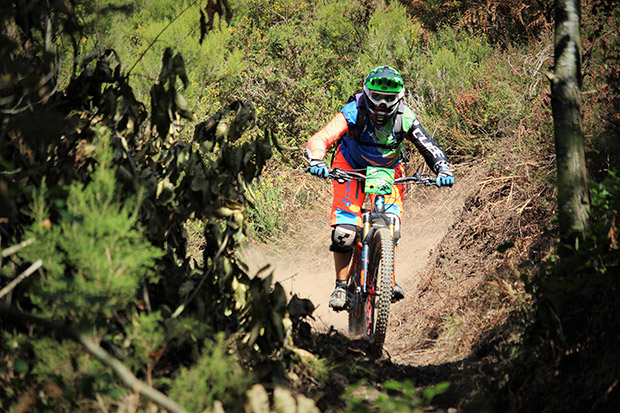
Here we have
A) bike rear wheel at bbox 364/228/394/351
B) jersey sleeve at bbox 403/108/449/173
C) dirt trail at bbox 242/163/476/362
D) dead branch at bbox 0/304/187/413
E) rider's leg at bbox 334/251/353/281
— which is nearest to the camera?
dead branch at bbox 0/304/187/413

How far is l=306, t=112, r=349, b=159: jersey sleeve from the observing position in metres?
5.35

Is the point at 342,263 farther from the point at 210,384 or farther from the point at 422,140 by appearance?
the point at 210,384

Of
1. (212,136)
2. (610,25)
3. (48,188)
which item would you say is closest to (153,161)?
(212,136)

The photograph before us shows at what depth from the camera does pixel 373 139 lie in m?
5.45

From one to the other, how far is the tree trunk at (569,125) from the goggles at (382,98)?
1873mm

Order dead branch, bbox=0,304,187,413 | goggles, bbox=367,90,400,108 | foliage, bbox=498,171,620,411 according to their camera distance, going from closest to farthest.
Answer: dead branch, bbox=0,304,187,413, foliage, bbox=498,171,620,411, goggles, bbox=367,90,400,108

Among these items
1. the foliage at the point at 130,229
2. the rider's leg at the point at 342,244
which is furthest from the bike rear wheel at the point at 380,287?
the foliage at the point at 130,229

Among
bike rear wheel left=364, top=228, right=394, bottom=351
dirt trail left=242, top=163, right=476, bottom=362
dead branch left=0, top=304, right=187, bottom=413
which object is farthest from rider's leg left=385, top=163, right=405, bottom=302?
dead branch left=0, top=304, right=187, bottom=413

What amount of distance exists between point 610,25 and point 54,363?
6.25 metres

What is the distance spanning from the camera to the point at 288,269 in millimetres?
9148

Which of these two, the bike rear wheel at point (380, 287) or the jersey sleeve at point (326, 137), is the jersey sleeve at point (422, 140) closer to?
the jersey sleeve at point (326, 137)

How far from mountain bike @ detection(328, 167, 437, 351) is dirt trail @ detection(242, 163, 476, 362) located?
7.40ft

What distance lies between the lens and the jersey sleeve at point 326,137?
5348 millimetres

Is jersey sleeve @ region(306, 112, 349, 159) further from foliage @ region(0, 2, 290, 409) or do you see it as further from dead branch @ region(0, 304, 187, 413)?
dead branch @ region(0, 304, 187, 413)
